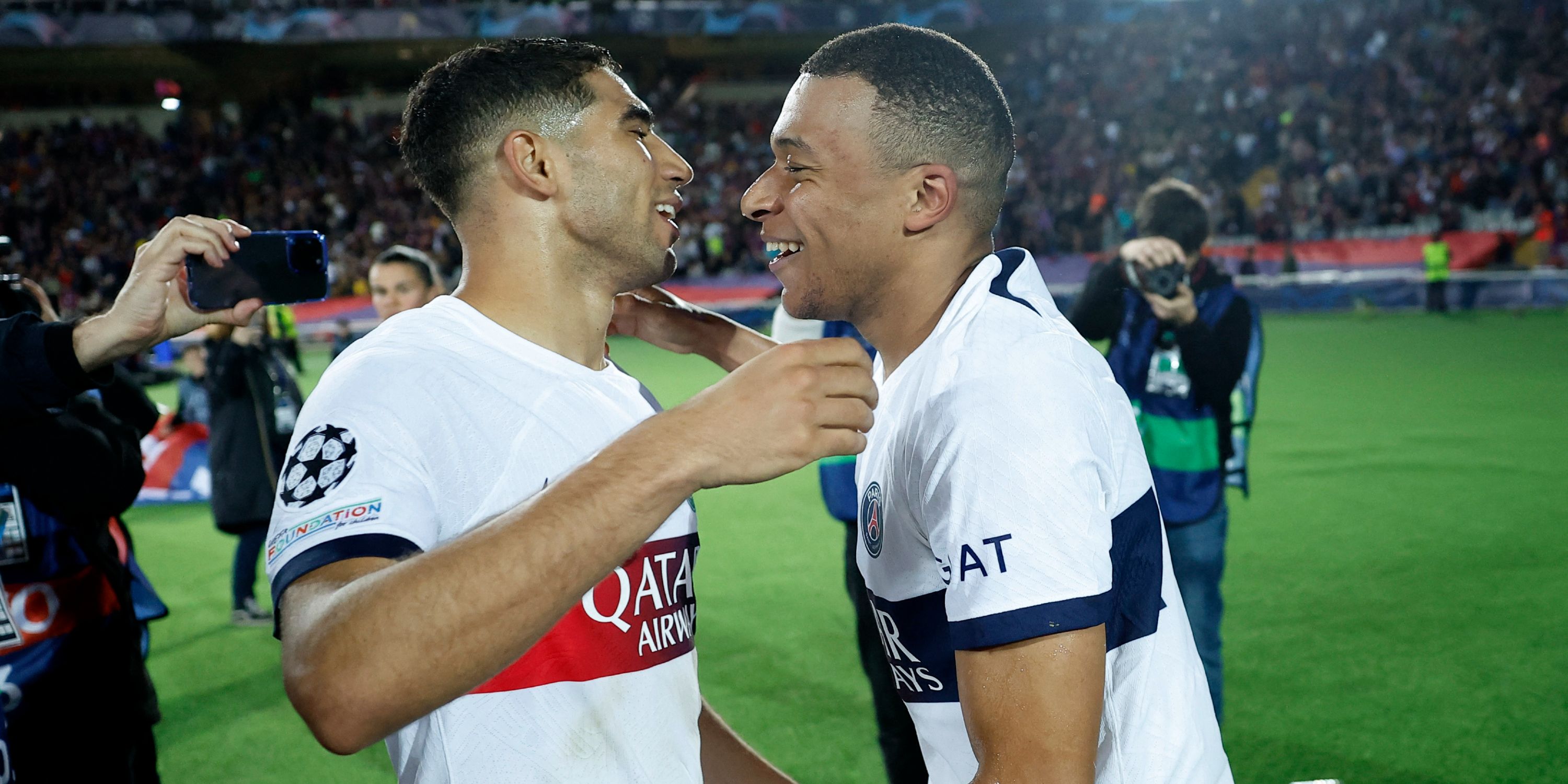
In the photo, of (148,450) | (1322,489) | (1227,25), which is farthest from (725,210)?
(1322,489)

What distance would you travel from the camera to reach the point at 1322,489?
811 centimetres

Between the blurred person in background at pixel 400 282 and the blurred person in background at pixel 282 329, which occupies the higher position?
the blurred person in background at pixel 400 282

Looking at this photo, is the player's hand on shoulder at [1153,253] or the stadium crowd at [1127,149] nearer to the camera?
the player's hand on shoulder at [1153,253]

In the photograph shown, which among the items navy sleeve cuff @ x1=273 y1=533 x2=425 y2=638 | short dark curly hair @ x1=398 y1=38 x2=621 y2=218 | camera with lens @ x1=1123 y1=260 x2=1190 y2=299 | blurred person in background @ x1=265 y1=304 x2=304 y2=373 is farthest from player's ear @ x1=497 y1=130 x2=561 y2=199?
camera with lens @ x1=1123 y1=260 x2=1190 y2=299

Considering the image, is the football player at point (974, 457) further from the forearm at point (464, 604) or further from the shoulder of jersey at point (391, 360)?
the shoulder of jersey at point (391, 360)

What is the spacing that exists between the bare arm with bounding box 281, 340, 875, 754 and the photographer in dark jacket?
1.94 m

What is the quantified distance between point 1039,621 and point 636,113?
1.21 metres

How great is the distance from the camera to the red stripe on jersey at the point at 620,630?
1.66 metres

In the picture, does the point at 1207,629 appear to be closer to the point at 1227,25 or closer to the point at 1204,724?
the point at 1204,724

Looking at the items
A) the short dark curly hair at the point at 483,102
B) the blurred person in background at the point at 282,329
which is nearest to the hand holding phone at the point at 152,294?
the short dark curly hair at the point at 483,102

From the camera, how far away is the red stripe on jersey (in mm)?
1655

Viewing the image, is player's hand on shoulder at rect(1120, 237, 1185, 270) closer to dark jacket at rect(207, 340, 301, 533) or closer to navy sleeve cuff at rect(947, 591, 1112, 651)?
navy sleeve cuff at rect(947, 591, 1112, 651)

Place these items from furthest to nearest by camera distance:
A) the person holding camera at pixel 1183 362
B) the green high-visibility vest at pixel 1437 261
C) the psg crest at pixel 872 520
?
the green high-visibility vest at pixel 1437 261
the person holding camera at pixel 1183 362
the psg crest at pixel 872 520

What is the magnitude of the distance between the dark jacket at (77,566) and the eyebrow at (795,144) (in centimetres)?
190
